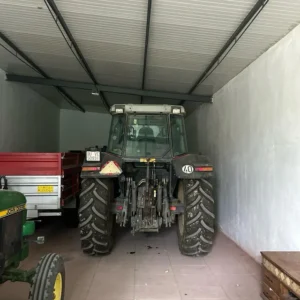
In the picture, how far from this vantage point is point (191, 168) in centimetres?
411

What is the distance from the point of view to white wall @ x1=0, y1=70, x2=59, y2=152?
20.0ft

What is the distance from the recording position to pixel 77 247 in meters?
4.54

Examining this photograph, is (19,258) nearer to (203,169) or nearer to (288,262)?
(288,262)

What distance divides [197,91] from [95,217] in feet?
11.6

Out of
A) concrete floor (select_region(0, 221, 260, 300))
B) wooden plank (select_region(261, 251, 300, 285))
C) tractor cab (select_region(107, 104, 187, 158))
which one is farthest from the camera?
tractor cab (select_region(107, 104, 187, 158))

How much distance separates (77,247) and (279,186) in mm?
2918

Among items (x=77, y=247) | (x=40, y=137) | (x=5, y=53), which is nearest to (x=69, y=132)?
(x=40, y=137)

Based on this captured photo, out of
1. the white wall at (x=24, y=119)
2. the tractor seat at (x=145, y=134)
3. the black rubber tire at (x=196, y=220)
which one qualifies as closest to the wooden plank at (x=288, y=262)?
the black rubber tire at (x=196, y=220)

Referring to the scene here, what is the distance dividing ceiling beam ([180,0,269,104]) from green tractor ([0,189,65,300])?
2.76 m

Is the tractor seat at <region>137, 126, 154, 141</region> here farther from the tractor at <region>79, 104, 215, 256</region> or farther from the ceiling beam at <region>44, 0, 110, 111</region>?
the ceiling beam at <region>44, 0, 110, 111</region>

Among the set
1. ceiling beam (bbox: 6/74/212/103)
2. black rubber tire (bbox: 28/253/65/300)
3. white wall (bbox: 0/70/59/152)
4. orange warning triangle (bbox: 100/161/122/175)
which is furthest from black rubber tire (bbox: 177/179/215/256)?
white wall (bbox: 0/70/59/152)

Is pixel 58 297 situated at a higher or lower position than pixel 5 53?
lower

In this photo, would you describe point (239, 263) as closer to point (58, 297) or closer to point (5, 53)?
point (58, 297)

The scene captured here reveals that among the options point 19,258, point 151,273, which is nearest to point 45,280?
point 19,258
